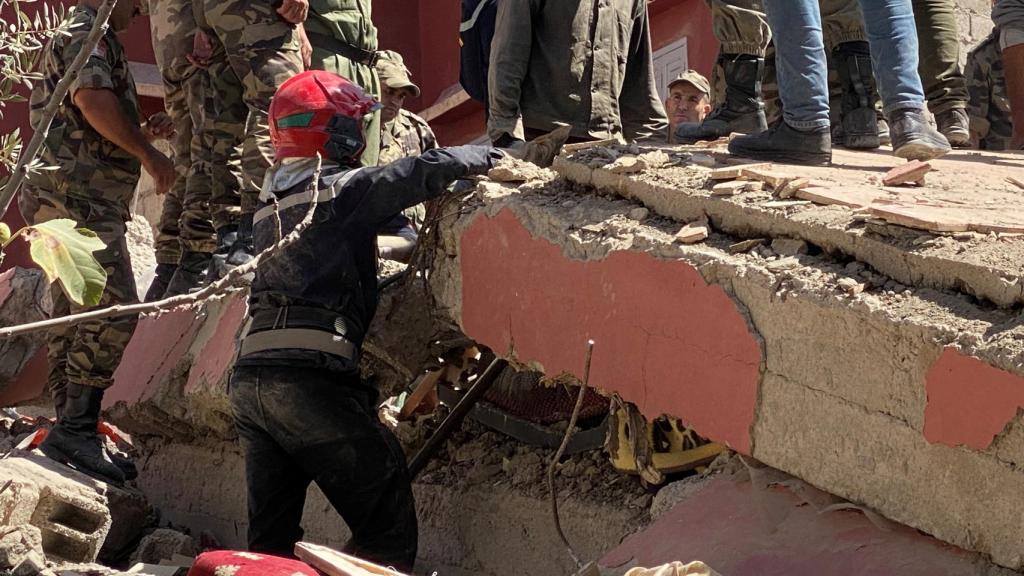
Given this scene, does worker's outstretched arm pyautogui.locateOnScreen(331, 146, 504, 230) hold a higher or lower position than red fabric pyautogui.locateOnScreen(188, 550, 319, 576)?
higher

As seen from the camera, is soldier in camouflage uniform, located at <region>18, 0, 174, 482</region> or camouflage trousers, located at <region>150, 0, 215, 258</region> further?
camouflage trousers, located at <region>150, 0, 215, 258</region>

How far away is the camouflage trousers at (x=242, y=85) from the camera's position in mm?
5574

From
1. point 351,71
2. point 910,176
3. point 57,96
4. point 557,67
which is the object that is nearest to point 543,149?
point 557,67

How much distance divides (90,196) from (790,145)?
296 cm

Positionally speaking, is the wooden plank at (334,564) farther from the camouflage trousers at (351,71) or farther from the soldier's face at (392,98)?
the soldier's face at (392,98)

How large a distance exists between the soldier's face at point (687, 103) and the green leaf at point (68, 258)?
197 inches

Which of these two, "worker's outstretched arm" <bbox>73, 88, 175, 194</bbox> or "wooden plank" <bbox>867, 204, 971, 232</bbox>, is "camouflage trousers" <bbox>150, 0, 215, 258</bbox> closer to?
"worker's outstretched arm" <bbox>73, 88, 175, 194</bbox>

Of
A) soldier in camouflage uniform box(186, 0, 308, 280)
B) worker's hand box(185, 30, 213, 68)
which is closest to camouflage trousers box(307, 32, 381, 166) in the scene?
soldier in camouflage uniform box(186, 0, 308, 280)

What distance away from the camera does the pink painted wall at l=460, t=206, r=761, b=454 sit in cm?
355

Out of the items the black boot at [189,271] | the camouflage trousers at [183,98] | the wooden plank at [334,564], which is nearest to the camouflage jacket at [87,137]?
the camouflage trousers at [183,98]

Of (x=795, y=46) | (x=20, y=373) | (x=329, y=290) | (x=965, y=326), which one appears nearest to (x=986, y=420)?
(x=965, y=326)

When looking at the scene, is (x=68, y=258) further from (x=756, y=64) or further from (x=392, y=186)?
(x=756, y=64)

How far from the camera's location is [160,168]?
6070 millimetres

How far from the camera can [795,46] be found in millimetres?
4262
